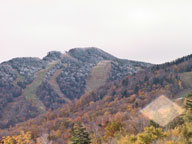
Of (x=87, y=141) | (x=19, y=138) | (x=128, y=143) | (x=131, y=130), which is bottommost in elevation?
(x=131, y=130)

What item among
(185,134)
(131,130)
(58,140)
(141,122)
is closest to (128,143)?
(185,134)

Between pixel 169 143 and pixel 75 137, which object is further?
pixel 75 137

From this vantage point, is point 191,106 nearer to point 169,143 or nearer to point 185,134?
point 185,134

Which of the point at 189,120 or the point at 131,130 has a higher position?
the point at 189,120

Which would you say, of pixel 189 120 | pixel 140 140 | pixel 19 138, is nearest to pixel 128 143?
pixel 140 140

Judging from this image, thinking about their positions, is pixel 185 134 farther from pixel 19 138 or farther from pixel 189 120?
pixel 19 138

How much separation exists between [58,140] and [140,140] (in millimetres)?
135378

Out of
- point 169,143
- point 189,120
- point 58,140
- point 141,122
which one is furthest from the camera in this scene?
point 58,140

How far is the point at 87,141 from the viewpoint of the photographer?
5566 cm

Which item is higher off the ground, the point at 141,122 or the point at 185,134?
the point at 185,134

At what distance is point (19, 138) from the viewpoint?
37.2 metres

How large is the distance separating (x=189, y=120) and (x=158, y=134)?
29127 mm

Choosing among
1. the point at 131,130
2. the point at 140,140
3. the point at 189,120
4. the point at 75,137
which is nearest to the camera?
the point at 75,137

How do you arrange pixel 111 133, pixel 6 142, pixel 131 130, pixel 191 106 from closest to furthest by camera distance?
1. pixel 6 142
2. pixel 191 106
3. pixel 111 133
4. pixel 131 130
